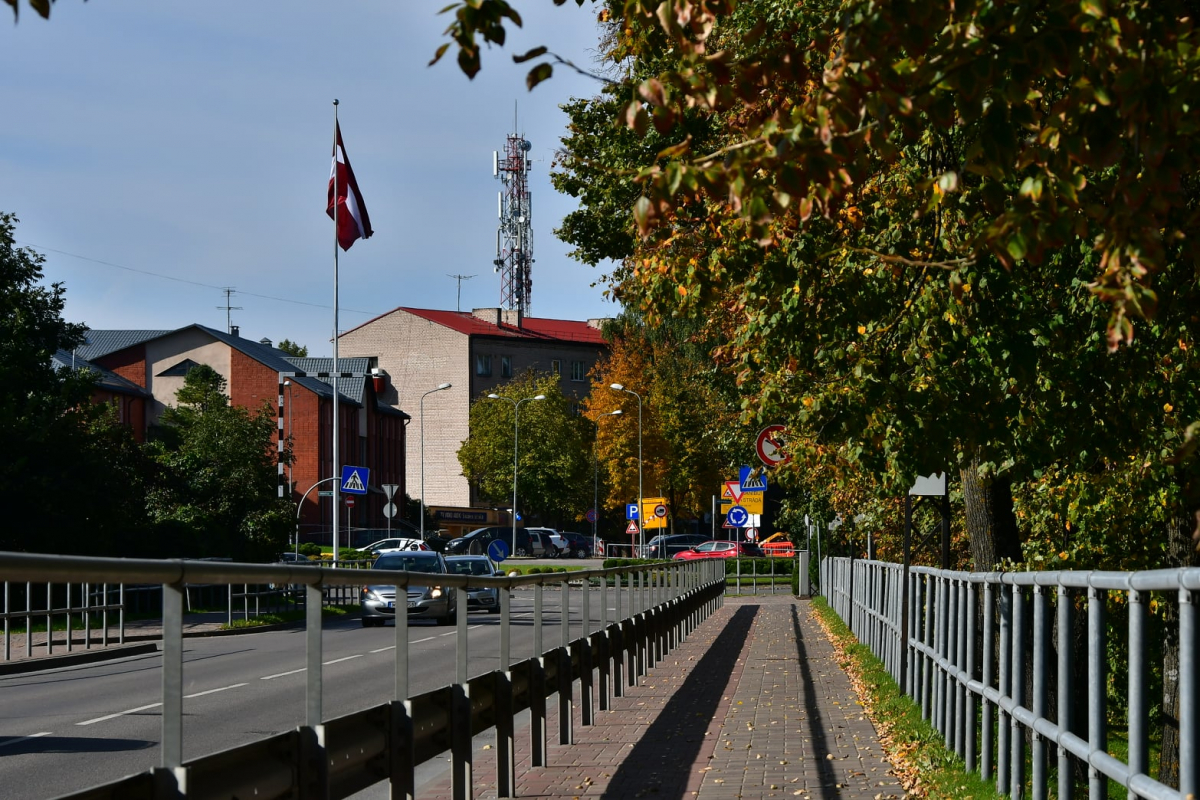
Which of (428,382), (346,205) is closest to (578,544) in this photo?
(428,382)

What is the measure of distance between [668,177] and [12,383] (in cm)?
3036

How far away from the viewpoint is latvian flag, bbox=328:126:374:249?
112 feet

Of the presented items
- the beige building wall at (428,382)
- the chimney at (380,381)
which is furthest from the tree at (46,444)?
the beige building wall at (428,382)

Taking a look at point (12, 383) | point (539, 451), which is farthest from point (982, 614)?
point (539, 451)

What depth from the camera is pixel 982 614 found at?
9.81 m

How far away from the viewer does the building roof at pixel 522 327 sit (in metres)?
111

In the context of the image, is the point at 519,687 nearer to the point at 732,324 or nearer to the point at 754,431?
the point at 732,324

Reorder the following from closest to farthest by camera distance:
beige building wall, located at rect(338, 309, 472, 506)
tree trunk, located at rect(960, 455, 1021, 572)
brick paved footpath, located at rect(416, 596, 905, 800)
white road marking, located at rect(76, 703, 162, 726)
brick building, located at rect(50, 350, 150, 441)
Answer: white road marking, located at rect(76, 703, 162, 726) < brick paved footpath, located at rect(416, 596, 905, 800) < tree trunk, located at rect(960, 455, 1021, 572) < brick building, located at rect(50, 350, 150, 441) < beige building wall, located at rect(338, 309, 472, 506)

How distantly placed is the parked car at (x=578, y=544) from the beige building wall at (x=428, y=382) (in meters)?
19.3

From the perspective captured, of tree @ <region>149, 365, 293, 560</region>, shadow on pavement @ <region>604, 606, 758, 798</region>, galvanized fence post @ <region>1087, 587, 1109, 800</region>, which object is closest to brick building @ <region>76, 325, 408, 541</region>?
tree @ <region>149, 365, 293, 560</region>

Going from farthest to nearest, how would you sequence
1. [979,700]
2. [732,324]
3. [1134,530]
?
Answer: [732,324] < [1134,530] < [979,700]

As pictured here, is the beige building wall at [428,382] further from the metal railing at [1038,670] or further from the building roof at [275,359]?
the metal railing at [1038,670]

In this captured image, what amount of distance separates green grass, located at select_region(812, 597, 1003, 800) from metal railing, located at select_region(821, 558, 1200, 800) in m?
0.12

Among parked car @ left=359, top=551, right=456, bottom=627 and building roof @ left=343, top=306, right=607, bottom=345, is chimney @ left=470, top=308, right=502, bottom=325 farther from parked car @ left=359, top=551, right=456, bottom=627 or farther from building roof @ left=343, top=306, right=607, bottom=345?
parked car @ left=359, top=551, right=456, bottom=627
